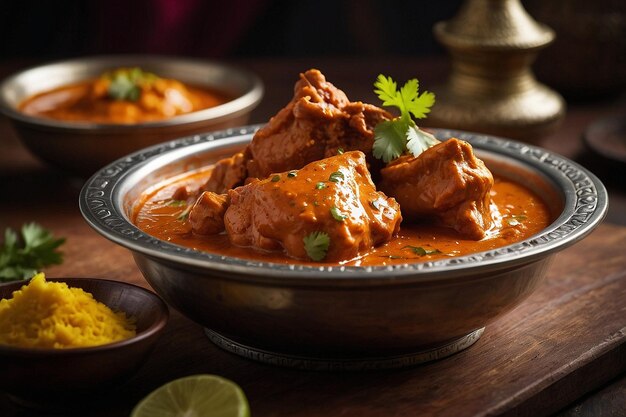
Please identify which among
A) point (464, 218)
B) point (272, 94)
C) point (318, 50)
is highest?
point (464, 218)

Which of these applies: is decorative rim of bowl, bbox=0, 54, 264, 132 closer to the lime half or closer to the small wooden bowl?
the small wooden bowl

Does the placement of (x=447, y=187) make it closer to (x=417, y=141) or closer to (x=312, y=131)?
(x=417, y=141)

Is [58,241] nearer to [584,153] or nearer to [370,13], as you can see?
[584,153]

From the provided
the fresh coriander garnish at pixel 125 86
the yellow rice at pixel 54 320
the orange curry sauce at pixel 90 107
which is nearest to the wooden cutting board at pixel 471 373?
the yellow rice at pixel 54 320

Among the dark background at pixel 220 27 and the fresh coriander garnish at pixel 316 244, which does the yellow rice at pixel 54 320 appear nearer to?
the fresh coriander garnish at pixel 316 244

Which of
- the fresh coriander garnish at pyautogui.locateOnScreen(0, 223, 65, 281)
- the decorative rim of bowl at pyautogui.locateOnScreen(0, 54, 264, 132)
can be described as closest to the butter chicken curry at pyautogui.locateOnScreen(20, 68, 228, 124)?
the decorative rim of bowl at pyautogui.locateOnScreen(0, 54, 264, 132)

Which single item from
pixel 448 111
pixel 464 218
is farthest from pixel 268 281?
pixel 448 111

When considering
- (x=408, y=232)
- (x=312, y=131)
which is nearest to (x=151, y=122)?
(x=312, y=131)

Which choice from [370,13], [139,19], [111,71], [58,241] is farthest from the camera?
[370,13]
